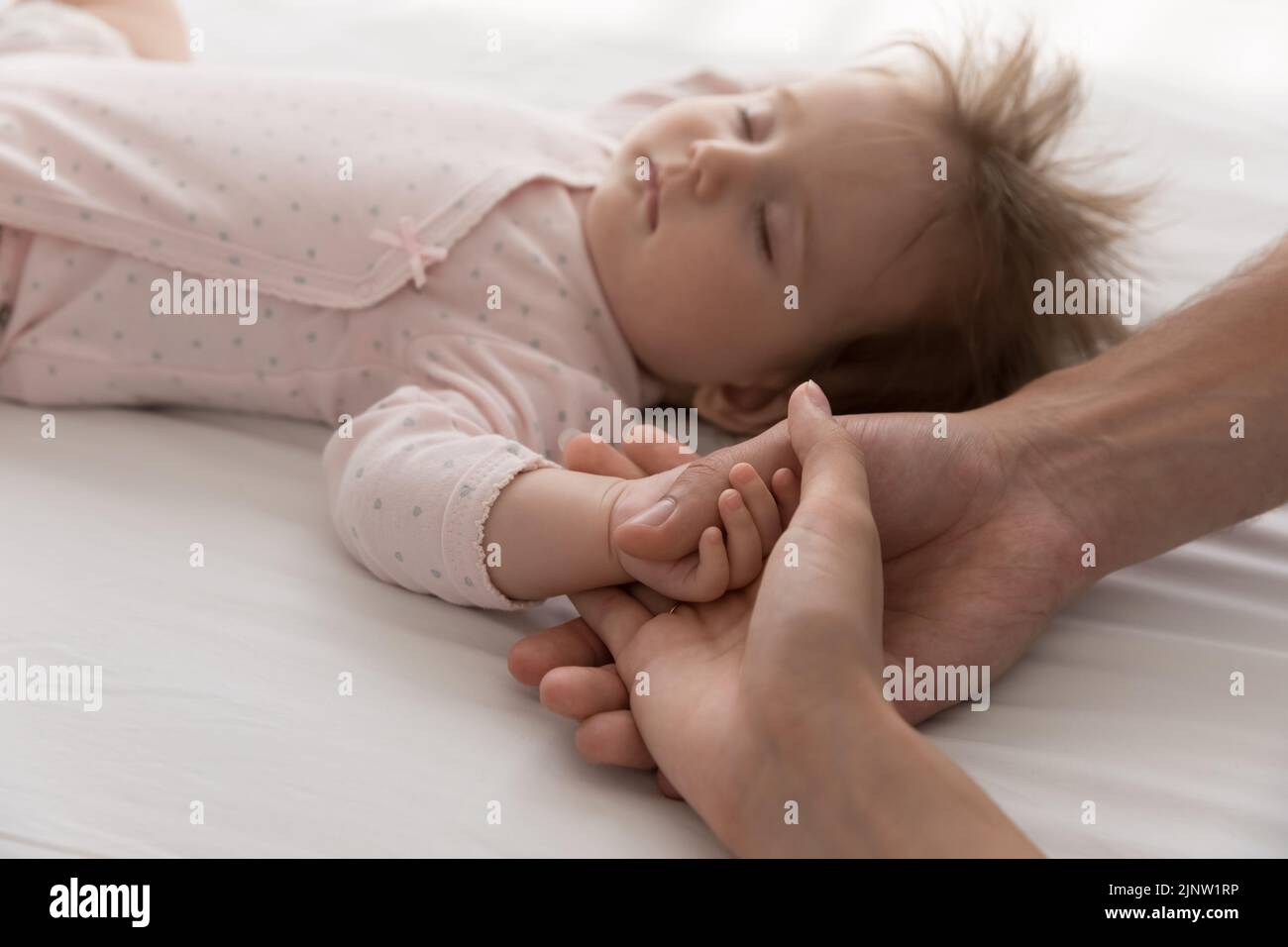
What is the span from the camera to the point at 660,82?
1.70 metres

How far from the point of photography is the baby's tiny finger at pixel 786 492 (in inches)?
39.3

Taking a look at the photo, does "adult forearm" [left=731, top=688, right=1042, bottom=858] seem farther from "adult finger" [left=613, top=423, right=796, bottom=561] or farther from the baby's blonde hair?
the baby's blonde hair

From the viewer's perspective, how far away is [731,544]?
0.97 metres

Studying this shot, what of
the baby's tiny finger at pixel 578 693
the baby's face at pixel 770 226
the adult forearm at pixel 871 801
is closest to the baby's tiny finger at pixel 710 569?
the baby's tiny finger at pixel 578 693

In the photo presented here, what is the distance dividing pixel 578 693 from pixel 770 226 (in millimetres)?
640

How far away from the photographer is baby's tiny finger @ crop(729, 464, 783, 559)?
0.99 m

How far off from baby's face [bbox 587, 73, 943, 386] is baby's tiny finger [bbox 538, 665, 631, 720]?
566 millimetres

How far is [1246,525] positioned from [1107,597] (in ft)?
0.71

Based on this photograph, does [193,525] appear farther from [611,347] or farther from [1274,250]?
[1274,250]

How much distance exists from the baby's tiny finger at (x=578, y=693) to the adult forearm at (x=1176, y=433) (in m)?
0.45

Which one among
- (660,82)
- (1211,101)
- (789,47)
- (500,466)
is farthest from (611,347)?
(1211,101)

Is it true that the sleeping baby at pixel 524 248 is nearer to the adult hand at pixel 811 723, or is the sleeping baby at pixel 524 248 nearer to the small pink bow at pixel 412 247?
the small pink bow at pixel 412 247

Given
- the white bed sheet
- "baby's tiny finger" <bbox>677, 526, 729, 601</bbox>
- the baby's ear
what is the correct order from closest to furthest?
the white bed sheet → "baby's tiny finger" <bbox>677, 526, 729, 601</bbox> → the baby's ear


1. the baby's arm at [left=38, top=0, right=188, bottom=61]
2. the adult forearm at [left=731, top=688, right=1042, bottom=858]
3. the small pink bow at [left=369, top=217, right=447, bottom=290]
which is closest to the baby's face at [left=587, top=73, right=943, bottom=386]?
the small pink bow at [left=369, top=217, right=447, bottom=290]
